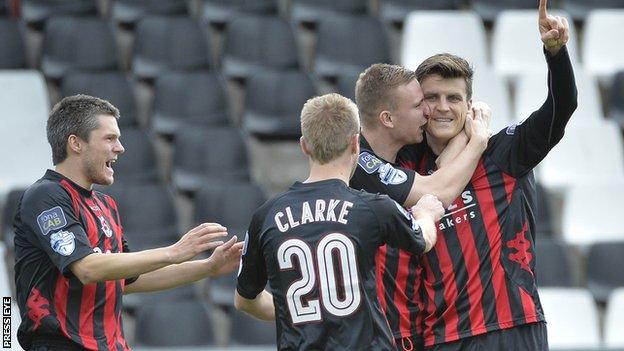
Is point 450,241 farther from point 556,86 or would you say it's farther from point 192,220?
point 192,220

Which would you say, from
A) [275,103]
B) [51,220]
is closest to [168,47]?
[275,103]

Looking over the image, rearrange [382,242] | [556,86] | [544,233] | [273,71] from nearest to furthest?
[382,242], [556,86], [544,233], [273,71]

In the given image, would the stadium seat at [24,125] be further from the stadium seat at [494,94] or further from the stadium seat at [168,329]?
the stadium seat at [494,94]

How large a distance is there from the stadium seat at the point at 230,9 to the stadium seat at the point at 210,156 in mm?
1467

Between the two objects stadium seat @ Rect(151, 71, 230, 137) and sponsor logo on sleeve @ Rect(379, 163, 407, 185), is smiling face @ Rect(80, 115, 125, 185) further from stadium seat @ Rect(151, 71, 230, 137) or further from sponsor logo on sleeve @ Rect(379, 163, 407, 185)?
stadium seat @ Rect(151, 71, 230, 137)

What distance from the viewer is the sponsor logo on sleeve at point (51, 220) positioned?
540 centimetres

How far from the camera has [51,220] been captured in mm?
5418

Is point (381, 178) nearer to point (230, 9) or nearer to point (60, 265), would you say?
point (60, 265)

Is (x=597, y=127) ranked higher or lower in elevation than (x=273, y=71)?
lower

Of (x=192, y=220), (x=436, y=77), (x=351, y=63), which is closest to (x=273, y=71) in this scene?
(x=351, y=63)

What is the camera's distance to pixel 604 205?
9.84 m

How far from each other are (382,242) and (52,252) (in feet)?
4.49

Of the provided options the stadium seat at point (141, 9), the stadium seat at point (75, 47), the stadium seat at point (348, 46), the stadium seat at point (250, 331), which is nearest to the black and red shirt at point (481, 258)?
the stadium seat at point (250, 331)

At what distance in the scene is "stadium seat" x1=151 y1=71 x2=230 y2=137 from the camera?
10422 mm
